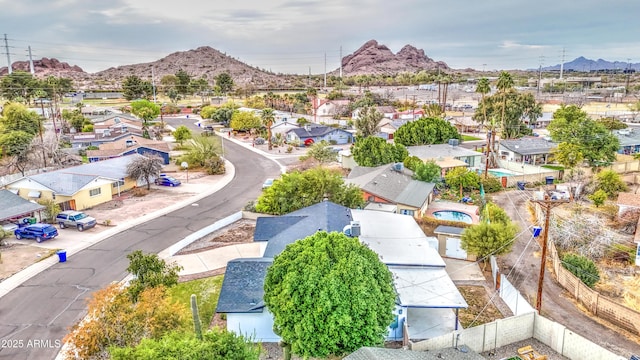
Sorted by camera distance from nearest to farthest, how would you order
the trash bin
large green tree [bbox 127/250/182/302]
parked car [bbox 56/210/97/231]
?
large green tree [bbox 127/250/182/302]
the trash bin
parked car [bbox 56/210/97/231]

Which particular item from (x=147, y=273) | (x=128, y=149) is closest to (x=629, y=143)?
(x=147, y=273)

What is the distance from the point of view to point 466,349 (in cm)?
1881

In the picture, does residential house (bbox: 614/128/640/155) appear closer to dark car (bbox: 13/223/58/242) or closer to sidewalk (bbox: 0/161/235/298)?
sidewalk (bbox: 0/161/235/298)

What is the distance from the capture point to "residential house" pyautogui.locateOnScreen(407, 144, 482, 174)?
2265 inches

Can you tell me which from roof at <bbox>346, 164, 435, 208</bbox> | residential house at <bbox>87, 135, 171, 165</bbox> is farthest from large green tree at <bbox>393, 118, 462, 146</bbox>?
residential house at <bbox>87, 135, 171, 165</bbox>

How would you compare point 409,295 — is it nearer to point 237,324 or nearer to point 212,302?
point 237,324

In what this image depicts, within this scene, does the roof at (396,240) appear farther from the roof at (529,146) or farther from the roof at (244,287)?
the roof at (529,146)

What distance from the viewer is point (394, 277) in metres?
24.7

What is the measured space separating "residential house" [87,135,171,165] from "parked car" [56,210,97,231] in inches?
783

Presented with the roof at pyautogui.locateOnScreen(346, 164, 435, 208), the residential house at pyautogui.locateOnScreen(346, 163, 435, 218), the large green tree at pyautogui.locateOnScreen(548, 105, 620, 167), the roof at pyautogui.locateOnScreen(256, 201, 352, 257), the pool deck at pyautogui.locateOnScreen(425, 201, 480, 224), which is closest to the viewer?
the roof at pyautogui.locateOnScreen(256, 201, 352, 257)

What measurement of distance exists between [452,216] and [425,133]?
25.1m

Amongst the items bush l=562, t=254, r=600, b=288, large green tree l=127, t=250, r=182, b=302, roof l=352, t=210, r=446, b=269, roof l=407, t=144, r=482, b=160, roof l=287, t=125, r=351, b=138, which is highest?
roof l=287, t=125, r=351, b=138

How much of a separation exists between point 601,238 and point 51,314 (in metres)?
35.4

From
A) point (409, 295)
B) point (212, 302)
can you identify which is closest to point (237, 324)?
point (212, 302)
